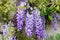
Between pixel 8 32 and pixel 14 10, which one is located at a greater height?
pixel 14 10

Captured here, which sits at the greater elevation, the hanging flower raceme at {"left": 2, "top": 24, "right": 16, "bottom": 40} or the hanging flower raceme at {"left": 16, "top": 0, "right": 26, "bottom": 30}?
the hanging flower raceme at {"left": 16, "top": 0, "right": 26, "bottom": 30}

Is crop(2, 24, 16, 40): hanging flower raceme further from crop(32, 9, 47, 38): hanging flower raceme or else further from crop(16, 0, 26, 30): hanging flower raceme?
crop(32, 9, 47, 38): hanging flower raceme

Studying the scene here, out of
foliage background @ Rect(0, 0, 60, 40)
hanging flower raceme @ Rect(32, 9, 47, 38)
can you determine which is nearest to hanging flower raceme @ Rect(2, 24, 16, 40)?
foliage background @ Rect(0, 0, 60, 40)

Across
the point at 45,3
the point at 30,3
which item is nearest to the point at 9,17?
the point at 30,3

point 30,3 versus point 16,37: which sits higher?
point 30,3

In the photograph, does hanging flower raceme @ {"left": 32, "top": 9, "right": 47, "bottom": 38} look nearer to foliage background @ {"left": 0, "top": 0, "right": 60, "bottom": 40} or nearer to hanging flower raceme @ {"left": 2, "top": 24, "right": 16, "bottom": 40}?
foliage background @ {"left": 0, "top": 0, "right": 60, "bottom": 40}

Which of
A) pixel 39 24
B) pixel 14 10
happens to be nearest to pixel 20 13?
pixel 14 10

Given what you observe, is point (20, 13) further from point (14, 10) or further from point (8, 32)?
point (8, 32)

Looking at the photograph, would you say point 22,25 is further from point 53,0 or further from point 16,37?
point 53,0

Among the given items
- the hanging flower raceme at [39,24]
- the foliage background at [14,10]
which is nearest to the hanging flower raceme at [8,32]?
the foliage background at [14,10]
